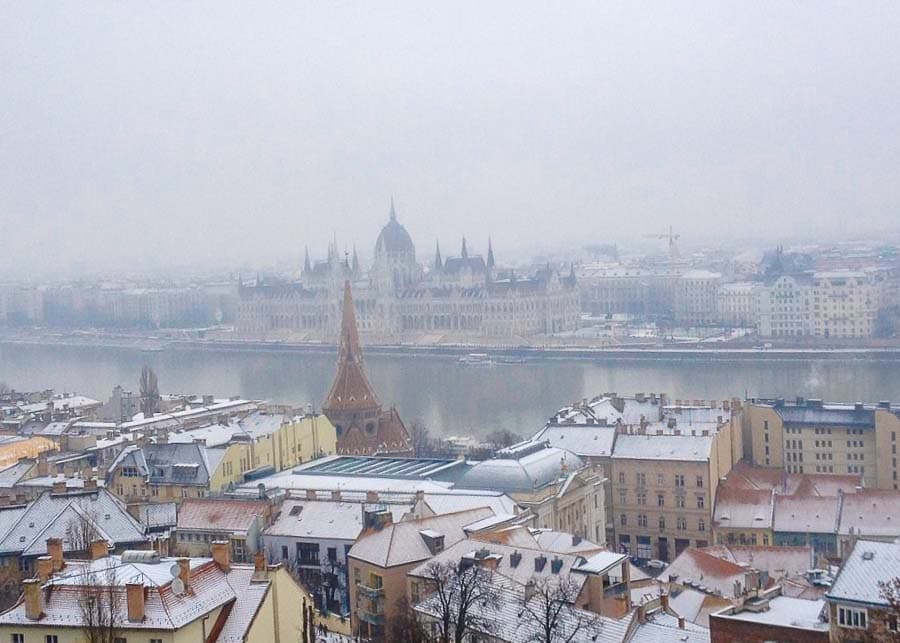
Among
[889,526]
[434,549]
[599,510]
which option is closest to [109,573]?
[434,549]

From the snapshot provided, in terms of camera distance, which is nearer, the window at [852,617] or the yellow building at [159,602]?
the window at [852,617]

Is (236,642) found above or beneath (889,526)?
above

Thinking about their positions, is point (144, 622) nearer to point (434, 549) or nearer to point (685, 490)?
point (434, 549)

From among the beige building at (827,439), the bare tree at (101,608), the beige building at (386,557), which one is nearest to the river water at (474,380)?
the beige building at (827,439)

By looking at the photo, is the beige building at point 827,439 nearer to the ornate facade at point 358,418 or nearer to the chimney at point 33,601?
the ornate facade at point 358,418

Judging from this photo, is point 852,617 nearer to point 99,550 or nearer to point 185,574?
point 185,574
